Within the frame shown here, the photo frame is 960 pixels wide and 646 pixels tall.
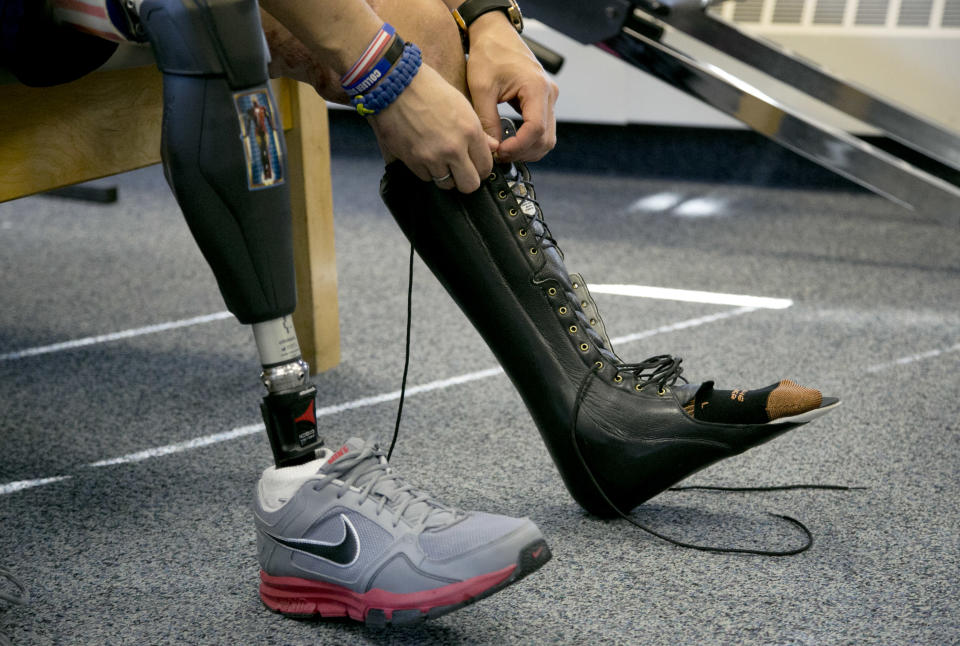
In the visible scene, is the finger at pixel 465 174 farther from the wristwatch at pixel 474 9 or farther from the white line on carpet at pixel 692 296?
the white line on carpet at pixel 692 296

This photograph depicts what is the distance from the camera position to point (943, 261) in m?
1.49

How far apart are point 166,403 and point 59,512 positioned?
0.23 meters

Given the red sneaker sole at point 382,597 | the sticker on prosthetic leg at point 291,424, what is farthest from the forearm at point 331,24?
the red sneaker sole at point 382,597

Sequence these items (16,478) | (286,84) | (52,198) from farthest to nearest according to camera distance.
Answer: (52,198) → (286,84) → (16,478)

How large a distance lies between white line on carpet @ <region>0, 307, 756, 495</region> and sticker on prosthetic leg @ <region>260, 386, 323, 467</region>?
302 mm

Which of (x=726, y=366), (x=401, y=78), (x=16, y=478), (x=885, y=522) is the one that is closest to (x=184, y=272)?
(x=16, y=478)

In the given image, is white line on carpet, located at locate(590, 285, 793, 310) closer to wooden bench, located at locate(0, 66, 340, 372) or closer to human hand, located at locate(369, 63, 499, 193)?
wooden bench, located at locate(0, 66, 340, 372)

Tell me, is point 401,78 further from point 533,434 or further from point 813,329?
point 813,329

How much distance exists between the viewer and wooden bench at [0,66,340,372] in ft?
2.31

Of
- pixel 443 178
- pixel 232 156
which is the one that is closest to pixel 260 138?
pixel 232 156

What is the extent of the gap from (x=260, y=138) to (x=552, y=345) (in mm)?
257

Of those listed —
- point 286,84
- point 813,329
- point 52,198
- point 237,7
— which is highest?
point 237,7

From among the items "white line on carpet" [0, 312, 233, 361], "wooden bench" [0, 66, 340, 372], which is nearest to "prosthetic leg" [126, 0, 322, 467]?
"wooden bench" [0, 66, 340, 372]

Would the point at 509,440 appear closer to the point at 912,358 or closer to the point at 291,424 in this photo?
the point at 291,424
